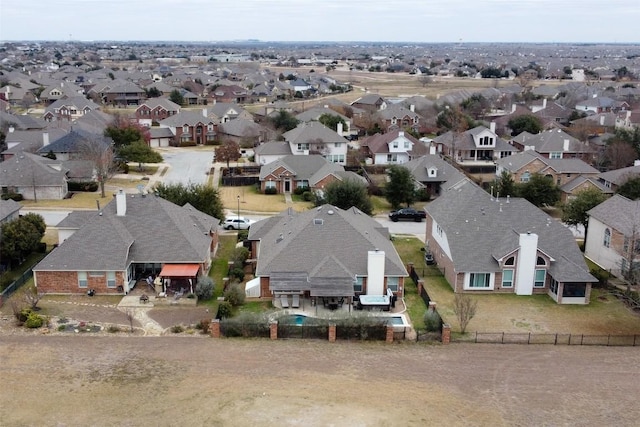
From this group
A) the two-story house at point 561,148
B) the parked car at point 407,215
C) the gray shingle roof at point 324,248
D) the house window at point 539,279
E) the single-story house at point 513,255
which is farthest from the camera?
the two-story house at point 561,148

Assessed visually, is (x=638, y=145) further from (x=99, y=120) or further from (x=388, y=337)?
(x=99, y=120)

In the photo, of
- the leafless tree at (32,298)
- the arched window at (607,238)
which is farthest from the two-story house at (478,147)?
the leafless tree at (32,298)

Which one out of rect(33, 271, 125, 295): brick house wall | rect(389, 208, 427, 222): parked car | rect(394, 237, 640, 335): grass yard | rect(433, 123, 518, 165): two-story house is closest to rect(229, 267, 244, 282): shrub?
rect(33, 271, 125, 295): brick house wall

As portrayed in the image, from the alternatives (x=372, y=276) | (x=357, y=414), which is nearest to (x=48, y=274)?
(x=372, y=276)

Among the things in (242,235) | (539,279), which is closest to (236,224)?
(242,235)

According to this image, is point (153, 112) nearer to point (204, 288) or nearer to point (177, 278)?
point (177, 278)

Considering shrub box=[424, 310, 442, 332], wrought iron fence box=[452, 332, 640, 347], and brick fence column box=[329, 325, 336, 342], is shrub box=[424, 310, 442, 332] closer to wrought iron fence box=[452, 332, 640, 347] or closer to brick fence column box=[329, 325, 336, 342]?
wrought iron fence box=[452, 332, 640, 347]

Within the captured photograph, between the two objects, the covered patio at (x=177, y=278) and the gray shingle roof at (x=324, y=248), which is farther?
the covered patio at (x=177, y=278)

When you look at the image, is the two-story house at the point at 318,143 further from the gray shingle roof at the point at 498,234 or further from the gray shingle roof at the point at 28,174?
the gray shingle roof at the point at 498,234
